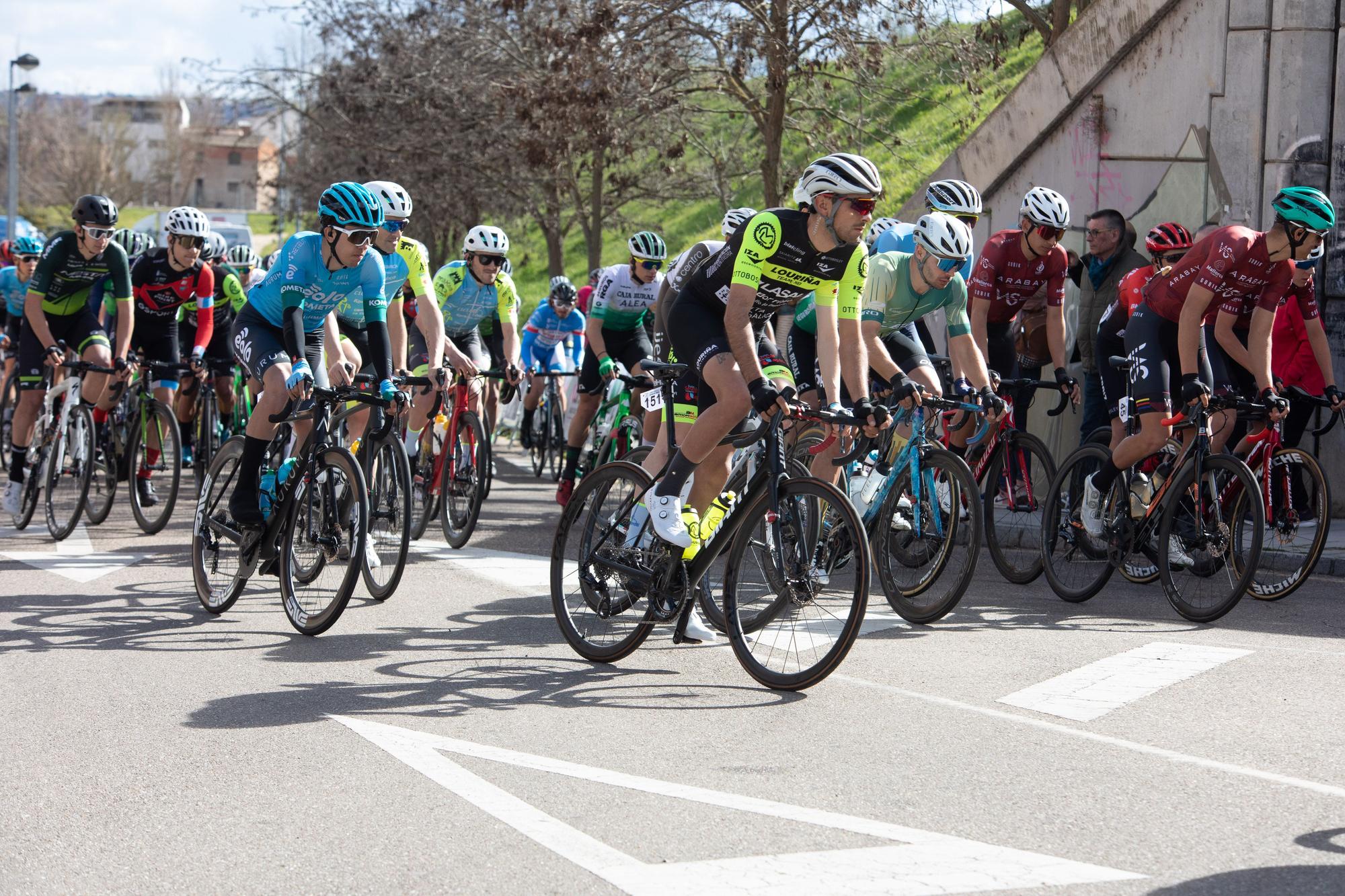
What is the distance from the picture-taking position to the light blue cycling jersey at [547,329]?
1587 cm

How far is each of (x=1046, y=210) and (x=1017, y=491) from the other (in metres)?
1.83

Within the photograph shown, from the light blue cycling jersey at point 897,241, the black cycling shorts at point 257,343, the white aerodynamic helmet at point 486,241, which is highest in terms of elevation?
the white aerodynamic helmet at point 486,241

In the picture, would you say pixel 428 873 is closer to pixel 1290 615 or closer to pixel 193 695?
pixel 193 695

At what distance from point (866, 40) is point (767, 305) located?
1226 cm

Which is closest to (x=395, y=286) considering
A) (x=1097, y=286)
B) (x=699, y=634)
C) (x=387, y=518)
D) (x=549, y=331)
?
(x=387, y=518)

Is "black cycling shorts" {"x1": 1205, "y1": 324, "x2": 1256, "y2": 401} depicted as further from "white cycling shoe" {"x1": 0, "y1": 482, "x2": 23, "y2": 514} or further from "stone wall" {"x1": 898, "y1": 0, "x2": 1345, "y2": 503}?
"white cycling shoe" {"x1": 0, "y1": 482, "x2": 23, "y2": 514}

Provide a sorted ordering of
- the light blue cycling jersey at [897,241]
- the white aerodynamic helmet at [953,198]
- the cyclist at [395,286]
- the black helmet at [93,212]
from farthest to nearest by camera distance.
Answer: the black helmet at [93,212]
the white aerodynamic helmet at [953,198]
the light blue cycling jersey at [897,241]
the cyclist at [395,286]

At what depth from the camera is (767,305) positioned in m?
6.63

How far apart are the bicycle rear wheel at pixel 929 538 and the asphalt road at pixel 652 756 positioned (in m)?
0.19

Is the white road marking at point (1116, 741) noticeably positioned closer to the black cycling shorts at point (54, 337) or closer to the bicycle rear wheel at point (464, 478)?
the bicycle rear wheel at point (464, 478)

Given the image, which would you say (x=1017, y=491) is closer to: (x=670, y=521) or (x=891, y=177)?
(x=670, y=521)

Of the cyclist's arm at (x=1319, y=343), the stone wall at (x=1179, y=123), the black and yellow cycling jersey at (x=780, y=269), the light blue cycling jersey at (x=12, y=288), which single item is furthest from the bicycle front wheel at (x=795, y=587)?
the light blue cycling jersey at (x=12, y=288)

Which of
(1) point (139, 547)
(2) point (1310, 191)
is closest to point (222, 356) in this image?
(1) point (139, 547)

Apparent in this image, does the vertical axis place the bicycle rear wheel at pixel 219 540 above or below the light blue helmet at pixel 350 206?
below
